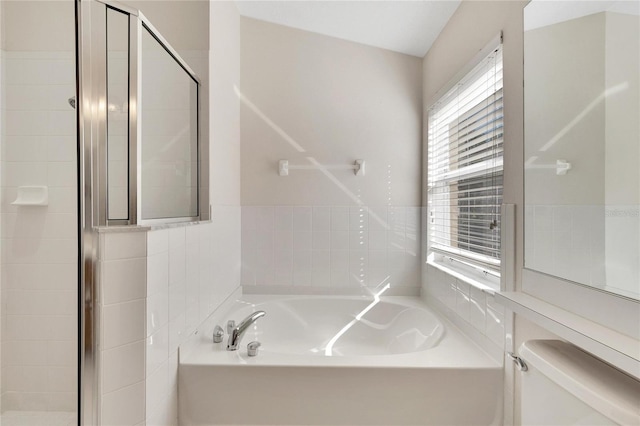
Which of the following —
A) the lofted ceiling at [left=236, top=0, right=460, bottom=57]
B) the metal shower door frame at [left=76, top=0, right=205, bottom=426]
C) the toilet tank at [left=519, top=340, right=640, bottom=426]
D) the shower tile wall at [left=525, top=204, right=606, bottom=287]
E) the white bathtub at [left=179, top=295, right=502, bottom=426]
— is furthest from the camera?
the lofted ceiling at [left=236, top=0, right=460, bottom=57]

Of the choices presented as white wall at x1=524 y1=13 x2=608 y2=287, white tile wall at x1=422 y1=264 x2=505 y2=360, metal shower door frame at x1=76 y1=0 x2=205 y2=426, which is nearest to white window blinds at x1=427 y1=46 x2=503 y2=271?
white tile wall at x1=422 y1=264 x2=505 y2=360

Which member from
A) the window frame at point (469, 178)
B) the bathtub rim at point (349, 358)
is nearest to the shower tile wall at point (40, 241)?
the bathtub rim at point (349, 358)

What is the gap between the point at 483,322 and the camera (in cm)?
156

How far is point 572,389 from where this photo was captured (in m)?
0.81

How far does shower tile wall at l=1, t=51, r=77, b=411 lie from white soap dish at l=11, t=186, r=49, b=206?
14mm

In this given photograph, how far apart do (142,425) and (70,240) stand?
68 cm

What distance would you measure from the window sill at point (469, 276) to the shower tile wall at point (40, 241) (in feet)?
5.28

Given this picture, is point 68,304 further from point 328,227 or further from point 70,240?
point 328,227

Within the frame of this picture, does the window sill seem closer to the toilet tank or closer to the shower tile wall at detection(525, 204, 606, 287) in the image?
the shower tile wall at detection(525, 204, 606, 287)

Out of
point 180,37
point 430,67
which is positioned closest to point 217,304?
point 180,37

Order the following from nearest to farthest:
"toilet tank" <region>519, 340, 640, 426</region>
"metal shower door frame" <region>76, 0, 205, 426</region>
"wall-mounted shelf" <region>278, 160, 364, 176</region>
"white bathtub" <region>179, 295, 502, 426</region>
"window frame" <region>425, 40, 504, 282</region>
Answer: "toilet tank" <region>519, 340, 640, 426</region> < "metal shower door frame" <region>76, 0, 205, 426</region> < "white bathtub" <region>179, 295, 502, 426</region> < "window frame" <region>425, 40, 504, 282</region> < "wall-mounted shelf" <region>278, 160, 364, 176</region>

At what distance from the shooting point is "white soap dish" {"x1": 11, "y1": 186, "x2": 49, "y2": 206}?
1.10m

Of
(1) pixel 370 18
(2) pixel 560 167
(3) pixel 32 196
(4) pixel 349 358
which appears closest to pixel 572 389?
(2) pixel 560 167

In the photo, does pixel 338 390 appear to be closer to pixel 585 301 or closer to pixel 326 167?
pixel 585 301
